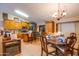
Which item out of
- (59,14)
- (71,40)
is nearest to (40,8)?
(59,14)

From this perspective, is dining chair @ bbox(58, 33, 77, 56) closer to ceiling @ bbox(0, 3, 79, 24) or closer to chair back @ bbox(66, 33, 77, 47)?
chair back @ bbox(66, 33, 77, 47)

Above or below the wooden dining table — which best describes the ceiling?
above

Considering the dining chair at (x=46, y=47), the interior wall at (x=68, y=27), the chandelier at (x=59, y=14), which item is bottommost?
the dining chair at (x=46, y=47)

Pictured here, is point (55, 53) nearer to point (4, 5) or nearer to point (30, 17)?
point (30, 17)

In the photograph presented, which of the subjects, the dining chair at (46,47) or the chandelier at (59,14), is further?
the dining chair at (46,47)

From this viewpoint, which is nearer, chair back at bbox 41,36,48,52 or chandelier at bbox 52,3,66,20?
chandelier at bbox 52,3,66,20

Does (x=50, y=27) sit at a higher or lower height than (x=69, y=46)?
higher

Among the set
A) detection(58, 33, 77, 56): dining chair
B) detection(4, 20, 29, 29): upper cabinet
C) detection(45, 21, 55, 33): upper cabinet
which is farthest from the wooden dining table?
detection(4, 20, 29, 29): upper cabinet

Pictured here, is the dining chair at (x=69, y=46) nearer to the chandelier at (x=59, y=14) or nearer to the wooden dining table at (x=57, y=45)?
the wooden dining table at (x=57, y=45)

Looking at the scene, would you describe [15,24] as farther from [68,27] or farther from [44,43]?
[68,27]

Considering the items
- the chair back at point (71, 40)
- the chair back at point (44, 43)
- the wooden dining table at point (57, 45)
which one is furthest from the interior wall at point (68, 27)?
the chair back at point (44, 43)

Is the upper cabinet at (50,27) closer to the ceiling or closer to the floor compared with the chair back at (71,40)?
closer to the ceiling

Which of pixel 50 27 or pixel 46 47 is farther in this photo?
pixel 46 47

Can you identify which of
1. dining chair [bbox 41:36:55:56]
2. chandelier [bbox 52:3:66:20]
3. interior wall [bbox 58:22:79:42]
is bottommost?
dining chair [bbox 41:36:55:56]
